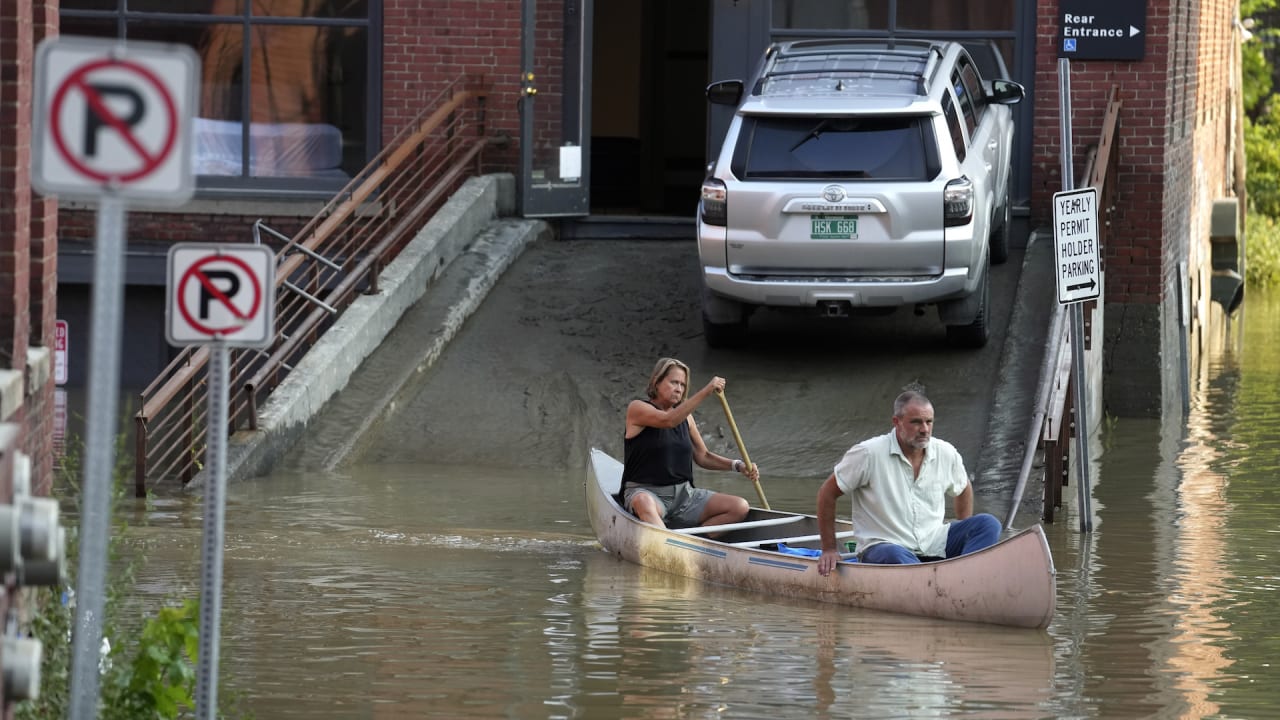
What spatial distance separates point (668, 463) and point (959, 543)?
83.5 inches

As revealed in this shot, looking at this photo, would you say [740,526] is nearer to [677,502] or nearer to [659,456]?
[677,502]

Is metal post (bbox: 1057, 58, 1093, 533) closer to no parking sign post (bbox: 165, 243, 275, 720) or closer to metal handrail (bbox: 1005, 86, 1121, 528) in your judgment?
metal handrail (bbox: 1005, 86, 1121, 528)

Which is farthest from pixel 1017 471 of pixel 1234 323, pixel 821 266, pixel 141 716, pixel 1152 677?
pixel 1234 323

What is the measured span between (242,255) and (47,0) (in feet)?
9.00

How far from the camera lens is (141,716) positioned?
757cm

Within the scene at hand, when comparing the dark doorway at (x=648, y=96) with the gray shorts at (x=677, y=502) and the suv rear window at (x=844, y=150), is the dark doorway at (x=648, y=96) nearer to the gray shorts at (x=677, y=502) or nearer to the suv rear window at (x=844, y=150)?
the suv rear window at (x=844, y=150)

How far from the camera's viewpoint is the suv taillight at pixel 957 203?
15492 millimetres

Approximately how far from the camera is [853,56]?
1677 centimetres

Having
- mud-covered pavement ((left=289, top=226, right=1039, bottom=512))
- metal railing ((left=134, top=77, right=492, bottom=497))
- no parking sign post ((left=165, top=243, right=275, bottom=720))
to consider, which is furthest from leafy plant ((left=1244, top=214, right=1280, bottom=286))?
no parking sign post ((left=165, top=243, right=275, bottom=720))

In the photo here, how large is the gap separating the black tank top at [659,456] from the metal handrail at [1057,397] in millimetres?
2252

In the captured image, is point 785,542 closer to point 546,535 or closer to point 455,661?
point 546,535

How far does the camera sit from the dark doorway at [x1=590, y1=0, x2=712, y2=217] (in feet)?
82.8

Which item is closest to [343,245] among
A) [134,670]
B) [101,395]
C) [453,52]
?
[453,52]

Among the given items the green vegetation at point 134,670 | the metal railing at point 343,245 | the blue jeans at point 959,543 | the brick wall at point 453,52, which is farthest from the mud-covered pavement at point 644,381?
the green vegetation at point 134,670
